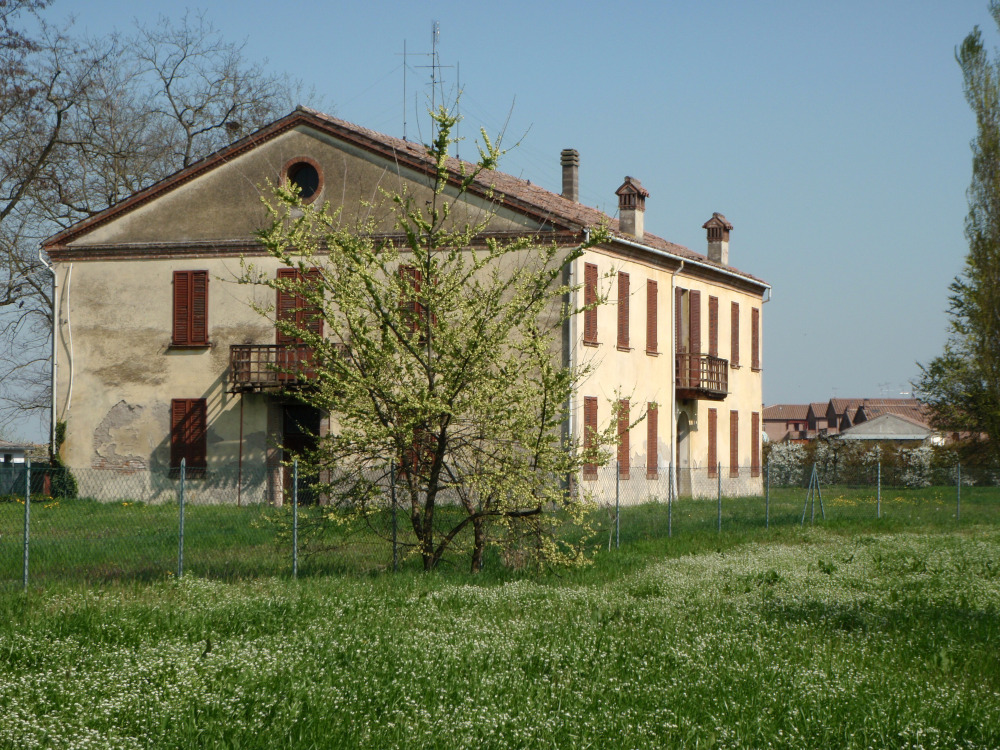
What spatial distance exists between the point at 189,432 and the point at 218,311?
3.25 metres

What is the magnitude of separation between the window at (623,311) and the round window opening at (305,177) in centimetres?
828

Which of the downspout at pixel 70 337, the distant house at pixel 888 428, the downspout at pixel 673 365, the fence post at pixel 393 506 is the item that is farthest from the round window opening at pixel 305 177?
the distant house at pixel 888 428

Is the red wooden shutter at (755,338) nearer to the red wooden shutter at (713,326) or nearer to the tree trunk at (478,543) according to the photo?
the red wooden shutter at (713,326)

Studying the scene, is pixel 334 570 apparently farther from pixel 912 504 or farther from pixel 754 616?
pixel 912 504

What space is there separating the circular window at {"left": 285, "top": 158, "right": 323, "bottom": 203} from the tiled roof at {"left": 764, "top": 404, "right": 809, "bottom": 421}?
306ft

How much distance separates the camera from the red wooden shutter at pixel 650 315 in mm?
30672

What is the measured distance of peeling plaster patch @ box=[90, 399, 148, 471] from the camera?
95.6ft

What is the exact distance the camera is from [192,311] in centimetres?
2897

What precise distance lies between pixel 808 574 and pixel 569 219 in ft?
44.1

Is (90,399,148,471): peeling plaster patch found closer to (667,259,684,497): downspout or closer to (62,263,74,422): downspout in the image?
(62,263,74,422): downspout

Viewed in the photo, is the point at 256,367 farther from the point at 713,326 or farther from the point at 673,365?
the point at 713,326

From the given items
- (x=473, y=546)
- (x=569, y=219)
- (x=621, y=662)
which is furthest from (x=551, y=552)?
(x=569, y=219)

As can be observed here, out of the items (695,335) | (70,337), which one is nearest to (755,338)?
(695,335)

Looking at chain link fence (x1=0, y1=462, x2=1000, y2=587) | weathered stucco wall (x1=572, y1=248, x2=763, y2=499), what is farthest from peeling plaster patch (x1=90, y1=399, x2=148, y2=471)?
weathered stucco wall (x1=572, y1=248, x2=763, y2=499)
